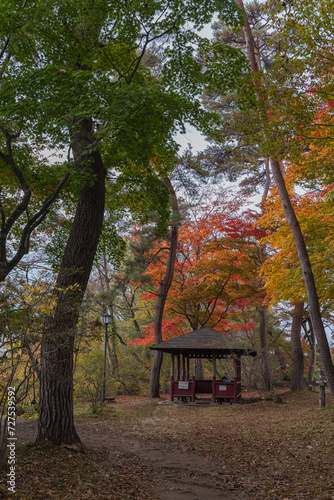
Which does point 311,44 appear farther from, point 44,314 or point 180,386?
point 180,386

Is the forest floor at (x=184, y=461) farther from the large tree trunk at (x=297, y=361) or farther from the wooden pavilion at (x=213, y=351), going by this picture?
the large tree trunk at (x=297, y=361)

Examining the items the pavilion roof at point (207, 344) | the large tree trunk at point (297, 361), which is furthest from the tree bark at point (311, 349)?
the pavilion roof at point (207, 344)

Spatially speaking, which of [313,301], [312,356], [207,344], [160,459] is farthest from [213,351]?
[312,356]

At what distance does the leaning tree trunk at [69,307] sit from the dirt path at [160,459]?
2.57 feet

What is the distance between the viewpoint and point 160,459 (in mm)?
5555

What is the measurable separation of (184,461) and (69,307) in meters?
2.96

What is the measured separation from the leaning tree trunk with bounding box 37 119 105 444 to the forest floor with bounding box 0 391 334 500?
1.16 feet

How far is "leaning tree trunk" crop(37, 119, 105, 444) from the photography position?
4.92m

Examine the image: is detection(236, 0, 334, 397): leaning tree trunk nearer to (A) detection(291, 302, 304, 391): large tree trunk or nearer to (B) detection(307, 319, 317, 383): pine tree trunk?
(A) detection(291, 302, 304, 391): large tree trunk

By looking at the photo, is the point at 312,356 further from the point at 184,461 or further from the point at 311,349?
the point at 184,461

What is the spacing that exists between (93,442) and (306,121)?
697cm

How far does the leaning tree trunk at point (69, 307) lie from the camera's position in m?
4.92

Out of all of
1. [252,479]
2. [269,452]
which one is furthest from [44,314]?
[269,452]

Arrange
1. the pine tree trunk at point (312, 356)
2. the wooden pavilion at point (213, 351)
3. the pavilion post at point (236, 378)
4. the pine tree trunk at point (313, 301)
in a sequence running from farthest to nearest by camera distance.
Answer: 1. the pine tree trunk at point (312, 356)
2. the pavilion post at point (236, 378)
3. the wooden pavilion at point (213, 351)
4. the pine tree trunk at point (313, 301)
